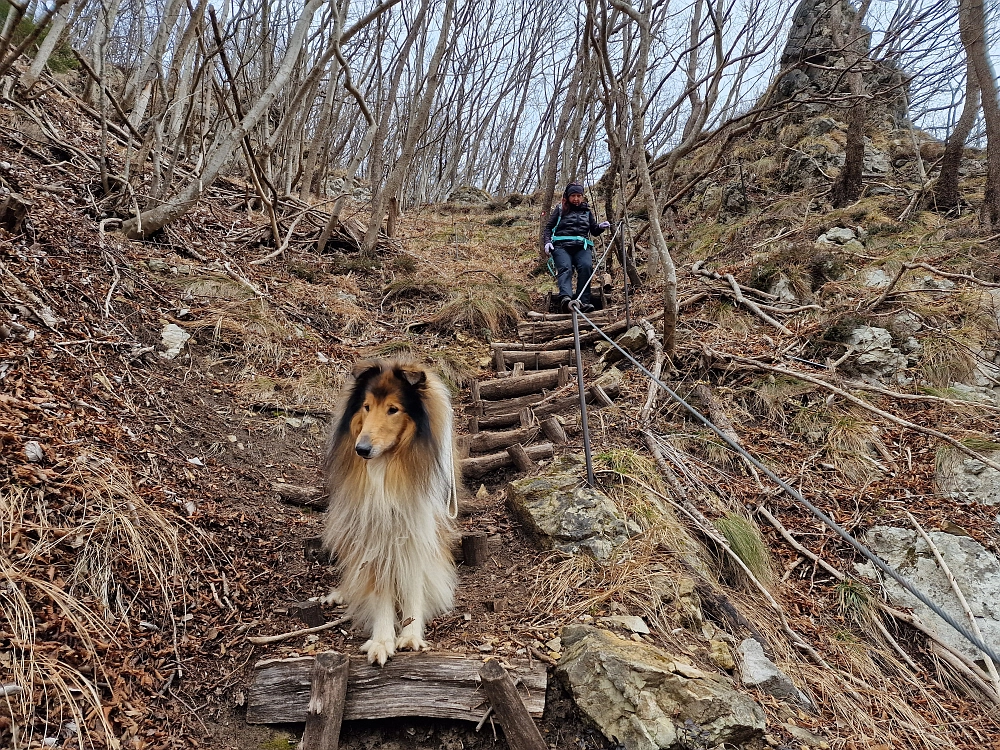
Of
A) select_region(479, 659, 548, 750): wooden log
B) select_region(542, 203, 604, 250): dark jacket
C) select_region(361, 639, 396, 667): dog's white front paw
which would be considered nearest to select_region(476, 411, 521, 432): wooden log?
select_region(361, 639, 396, 667): dog's white front paw

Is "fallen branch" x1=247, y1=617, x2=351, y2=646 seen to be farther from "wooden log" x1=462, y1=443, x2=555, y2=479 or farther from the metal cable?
the metal cable

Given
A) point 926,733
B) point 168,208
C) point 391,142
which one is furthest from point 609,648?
point 391,142

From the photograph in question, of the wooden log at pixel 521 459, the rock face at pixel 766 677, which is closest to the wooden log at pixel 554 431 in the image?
the wooden log at pixel 521 459

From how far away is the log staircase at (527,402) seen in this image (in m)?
4.63

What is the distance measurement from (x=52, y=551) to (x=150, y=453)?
3.24 ft

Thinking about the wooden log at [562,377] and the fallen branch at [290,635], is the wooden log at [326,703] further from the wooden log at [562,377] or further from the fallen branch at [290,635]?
the wooden log at [562,377]

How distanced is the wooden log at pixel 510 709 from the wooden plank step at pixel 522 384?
3466 mm

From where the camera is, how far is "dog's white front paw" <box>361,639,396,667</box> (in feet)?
8.66

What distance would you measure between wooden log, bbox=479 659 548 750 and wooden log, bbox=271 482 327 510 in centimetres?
212

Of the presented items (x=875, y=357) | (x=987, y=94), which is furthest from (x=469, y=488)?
(x=987, y=94)

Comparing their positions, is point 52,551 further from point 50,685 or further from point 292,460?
point 292,460

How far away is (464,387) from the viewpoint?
6.16 metres

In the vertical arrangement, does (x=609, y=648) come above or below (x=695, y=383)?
below

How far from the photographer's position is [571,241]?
799 centimetres
